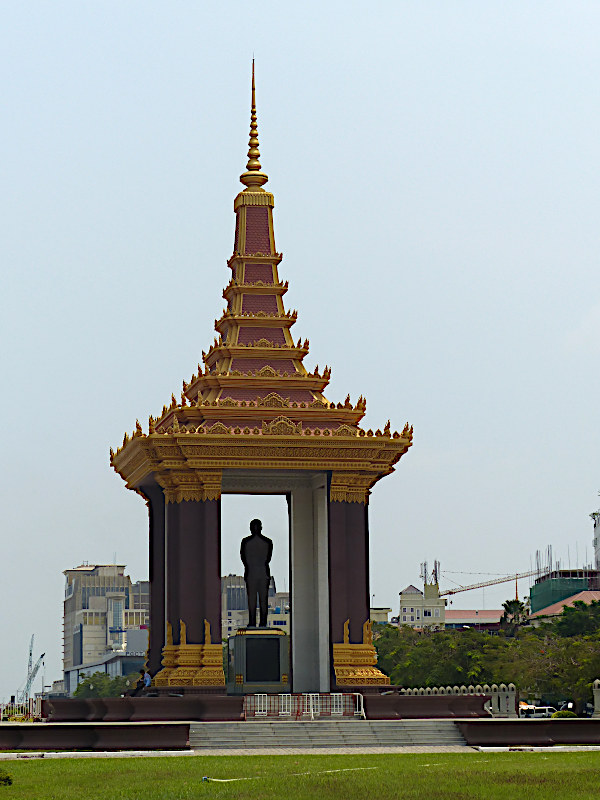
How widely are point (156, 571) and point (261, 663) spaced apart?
4.74m

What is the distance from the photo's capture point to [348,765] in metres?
29.0

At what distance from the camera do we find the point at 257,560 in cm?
4478

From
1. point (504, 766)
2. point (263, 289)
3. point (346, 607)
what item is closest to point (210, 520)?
point (346, 607)

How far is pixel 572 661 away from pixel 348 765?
53401 millimetres

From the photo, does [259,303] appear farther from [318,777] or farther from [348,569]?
[318,777]

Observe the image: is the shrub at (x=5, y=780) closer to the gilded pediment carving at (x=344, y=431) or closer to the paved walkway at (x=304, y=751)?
the paved walkway at (x=304, y=751)

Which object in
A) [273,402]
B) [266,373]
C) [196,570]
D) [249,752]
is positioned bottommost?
[249,752]

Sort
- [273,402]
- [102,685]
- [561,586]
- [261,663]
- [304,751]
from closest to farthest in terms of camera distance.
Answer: [304,751] < [273,402] < [261,663] < [102,685] < [561,586]

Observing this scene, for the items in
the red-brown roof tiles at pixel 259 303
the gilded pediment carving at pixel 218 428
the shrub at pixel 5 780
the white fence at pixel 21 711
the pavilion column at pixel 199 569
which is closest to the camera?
the shrub at pixel 5 780

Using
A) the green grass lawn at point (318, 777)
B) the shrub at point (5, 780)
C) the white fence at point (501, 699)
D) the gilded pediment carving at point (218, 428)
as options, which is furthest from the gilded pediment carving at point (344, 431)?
the shrub at point (5, 780)

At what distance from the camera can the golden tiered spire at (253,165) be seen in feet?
151

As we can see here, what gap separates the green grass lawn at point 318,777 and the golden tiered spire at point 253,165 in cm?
2032

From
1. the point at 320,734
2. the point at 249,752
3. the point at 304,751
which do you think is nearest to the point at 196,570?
the point at 320,734

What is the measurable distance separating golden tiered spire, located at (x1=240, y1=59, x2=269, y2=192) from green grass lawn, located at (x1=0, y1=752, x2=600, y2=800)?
66.7 feet
